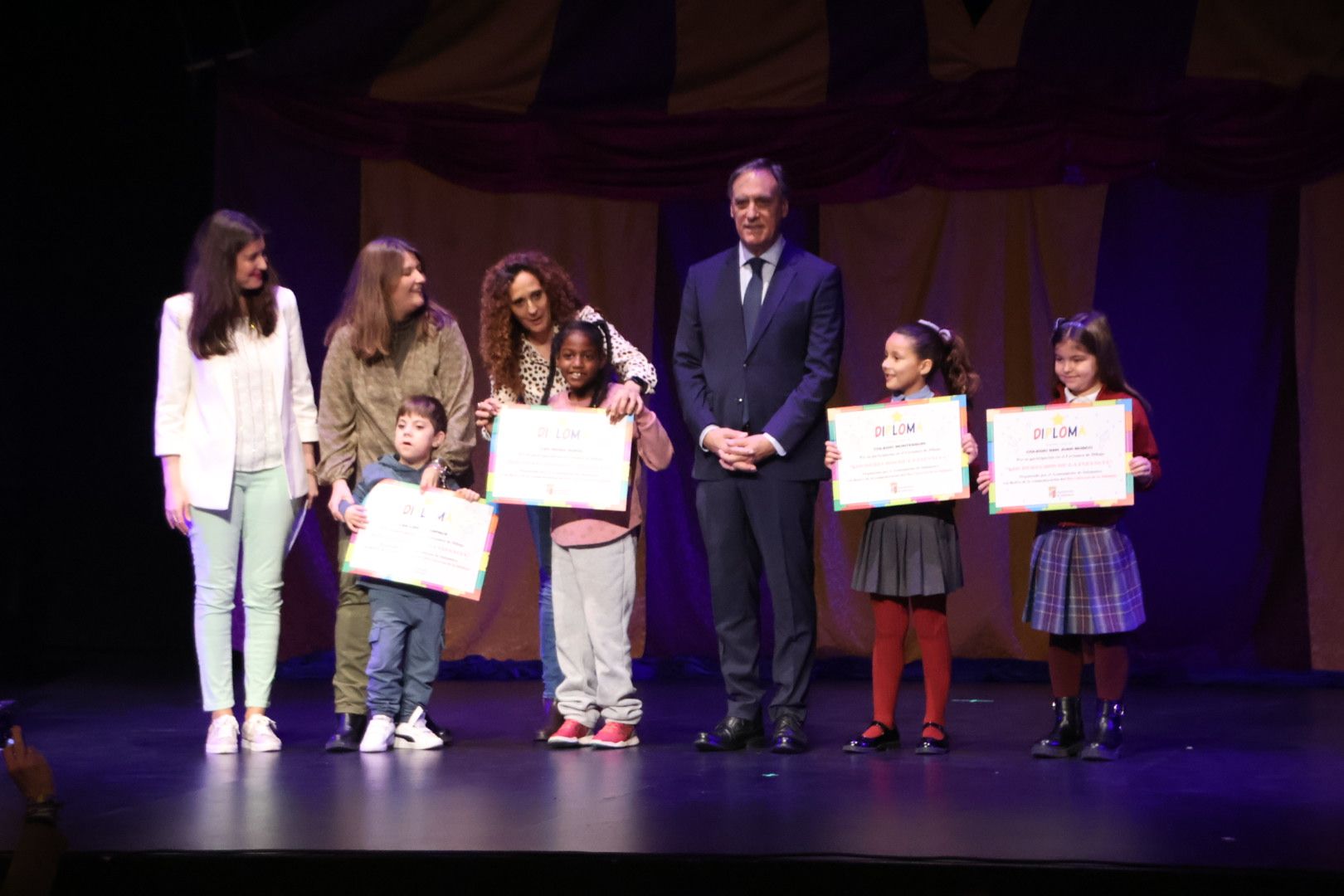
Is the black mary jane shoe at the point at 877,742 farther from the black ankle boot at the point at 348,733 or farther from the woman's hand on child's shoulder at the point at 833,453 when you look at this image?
the black ankle boot at the point at 348,733

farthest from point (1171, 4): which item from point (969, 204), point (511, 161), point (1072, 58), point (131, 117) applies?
point (131, 117)

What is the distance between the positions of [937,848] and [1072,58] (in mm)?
3671

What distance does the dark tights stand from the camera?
399cm

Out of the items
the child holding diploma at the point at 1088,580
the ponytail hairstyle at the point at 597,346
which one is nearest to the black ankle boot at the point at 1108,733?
the child holding diploma at the point at 1088,580

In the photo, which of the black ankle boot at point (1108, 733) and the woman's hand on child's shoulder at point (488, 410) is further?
the woman's hand on child's shoulder at point (488, 410)

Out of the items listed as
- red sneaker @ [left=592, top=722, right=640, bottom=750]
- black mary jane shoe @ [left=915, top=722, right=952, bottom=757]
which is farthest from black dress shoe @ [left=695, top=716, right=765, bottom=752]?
black mary jane shoe @ [left=915, top=722, right=952, bottom=757]

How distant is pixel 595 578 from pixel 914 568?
2.90 ft

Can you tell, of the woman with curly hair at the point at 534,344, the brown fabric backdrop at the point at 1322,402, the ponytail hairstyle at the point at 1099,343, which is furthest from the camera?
the brown fabric backdrop at the point at 1322,402

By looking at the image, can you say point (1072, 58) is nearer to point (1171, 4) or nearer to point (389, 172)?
point (1171, 4)

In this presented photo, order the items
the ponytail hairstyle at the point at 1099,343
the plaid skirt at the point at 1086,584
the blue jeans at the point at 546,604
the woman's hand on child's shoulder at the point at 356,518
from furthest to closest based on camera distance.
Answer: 1. the blue jeans at the point at 546,604
2. the woman's hand on child's shoulder at the point at 356,518
3. the ponytail hairstyle at the point at 1099,343
4. the plaid skirt at the point at 1086,584

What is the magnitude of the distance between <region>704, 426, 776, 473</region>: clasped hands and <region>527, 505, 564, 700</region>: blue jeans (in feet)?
1.92

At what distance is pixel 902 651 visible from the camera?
4117 millimetres

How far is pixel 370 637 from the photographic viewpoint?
4195 millimetres

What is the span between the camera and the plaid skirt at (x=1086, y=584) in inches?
154
